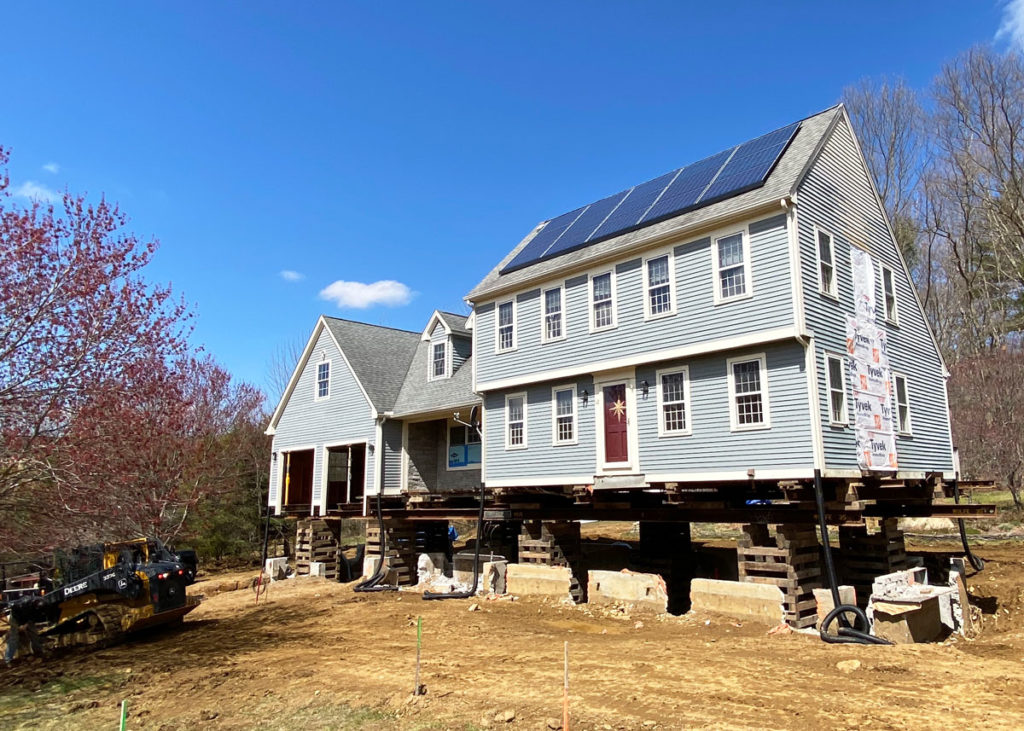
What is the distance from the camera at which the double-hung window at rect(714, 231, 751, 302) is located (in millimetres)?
14406

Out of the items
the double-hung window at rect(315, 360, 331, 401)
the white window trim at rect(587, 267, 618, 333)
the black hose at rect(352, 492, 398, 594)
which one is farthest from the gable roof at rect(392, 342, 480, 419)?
the white window trim at rect(587, 267, 618, 333)

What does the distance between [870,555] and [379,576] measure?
13.9 metres

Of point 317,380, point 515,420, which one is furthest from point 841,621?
point 317,380

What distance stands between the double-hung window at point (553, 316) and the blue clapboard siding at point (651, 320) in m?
0.21

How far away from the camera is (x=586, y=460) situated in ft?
55.4

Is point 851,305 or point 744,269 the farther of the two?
point 851,305

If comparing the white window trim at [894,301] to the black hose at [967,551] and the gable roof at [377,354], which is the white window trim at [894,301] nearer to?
the black hose at [967,551]

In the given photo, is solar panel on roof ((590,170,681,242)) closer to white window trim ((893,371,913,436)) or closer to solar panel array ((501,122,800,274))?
solar panel array ((501,122,800,274))

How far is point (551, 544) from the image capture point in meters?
18.4

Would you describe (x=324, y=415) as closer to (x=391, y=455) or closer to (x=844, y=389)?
(x=391, y=455)

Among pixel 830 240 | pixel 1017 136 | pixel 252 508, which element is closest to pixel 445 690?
pixel 830 240

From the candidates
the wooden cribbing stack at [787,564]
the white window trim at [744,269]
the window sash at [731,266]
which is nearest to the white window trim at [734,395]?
the white window trim at [744,269]

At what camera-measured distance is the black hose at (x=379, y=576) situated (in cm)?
2059

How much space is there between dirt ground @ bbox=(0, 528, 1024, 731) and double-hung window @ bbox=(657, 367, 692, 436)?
4.00m
